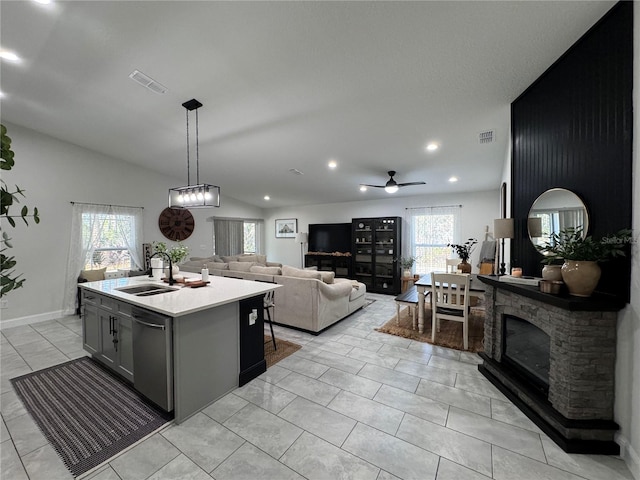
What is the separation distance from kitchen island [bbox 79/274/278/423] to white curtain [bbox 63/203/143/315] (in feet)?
8.74

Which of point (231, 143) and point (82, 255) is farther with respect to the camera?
point (82, 255)

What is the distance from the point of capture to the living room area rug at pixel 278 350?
3.27 meters

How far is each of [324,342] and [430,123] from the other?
3.23 metres

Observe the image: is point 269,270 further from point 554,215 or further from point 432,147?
point 554,215

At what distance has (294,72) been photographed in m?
2.77

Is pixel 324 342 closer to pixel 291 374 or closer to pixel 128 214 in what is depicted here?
pixel 291 374

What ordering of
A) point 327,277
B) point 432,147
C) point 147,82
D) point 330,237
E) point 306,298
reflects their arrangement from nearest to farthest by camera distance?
point 147,82 < point 306,298 < point 432,147 < point 327,277 < point 330,237

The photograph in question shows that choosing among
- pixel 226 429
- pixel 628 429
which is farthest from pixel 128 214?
pixel 628 429

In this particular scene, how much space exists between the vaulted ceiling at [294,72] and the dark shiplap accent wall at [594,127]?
151mm

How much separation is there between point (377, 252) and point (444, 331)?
3.17 m

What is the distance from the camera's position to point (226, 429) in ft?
7.02

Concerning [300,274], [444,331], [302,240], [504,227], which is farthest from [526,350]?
[302,240]

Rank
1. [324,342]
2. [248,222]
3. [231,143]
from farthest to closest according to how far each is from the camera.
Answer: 1. [248,222]
2. [231,143]
3. [324,342]

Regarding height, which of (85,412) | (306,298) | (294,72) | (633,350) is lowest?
(85,412)
